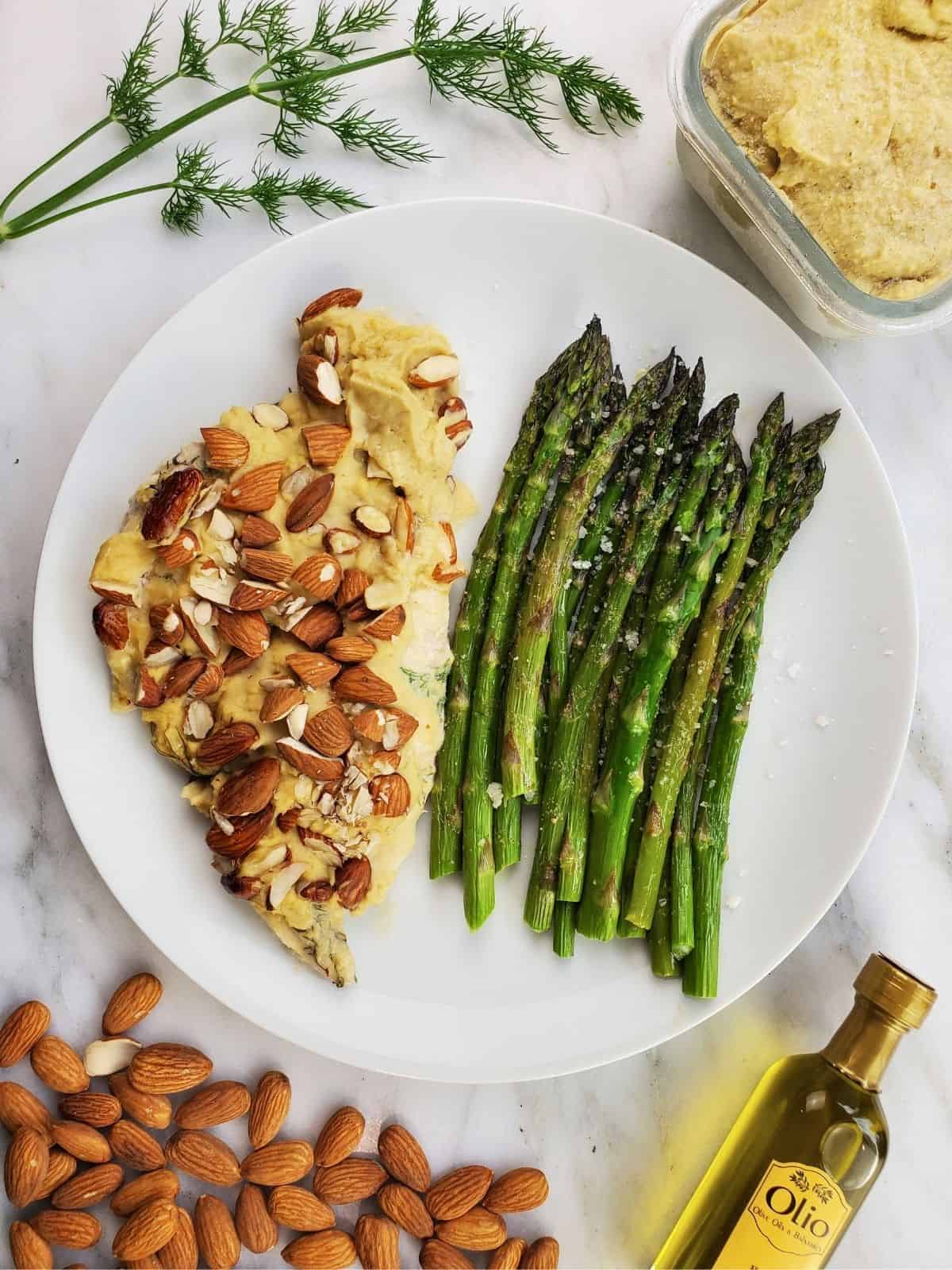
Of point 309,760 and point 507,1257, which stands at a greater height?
point 309,760

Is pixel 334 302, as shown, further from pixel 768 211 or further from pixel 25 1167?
pixel 25 1167

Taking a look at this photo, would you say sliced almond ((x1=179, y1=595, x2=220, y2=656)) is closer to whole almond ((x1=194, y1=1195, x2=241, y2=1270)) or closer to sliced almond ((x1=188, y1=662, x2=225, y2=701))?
sliced almond ((x1=188, y1=662, x2=225, y2=701))

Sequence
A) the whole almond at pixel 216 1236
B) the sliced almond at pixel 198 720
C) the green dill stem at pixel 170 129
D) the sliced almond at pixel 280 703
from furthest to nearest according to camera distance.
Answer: the whole almond at pixel 216 1236
the green dill stem at pixel 170 129
the sliced almond at pixel 198 720
the sliced almond at pixel 280 703

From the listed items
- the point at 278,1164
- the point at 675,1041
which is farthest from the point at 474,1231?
the point at 675,1041

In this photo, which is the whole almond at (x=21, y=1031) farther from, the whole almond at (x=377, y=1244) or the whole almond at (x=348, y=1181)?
the whole almond at (x=377, y=1244)

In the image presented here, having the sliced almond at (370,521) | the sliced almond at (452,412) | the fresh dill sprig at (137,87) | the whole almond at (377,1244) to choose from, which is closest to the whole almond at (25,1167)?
the whole almond at (377,1244)

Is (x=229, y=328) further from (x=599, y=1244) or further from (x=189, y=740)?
(x=599, y=1244)
